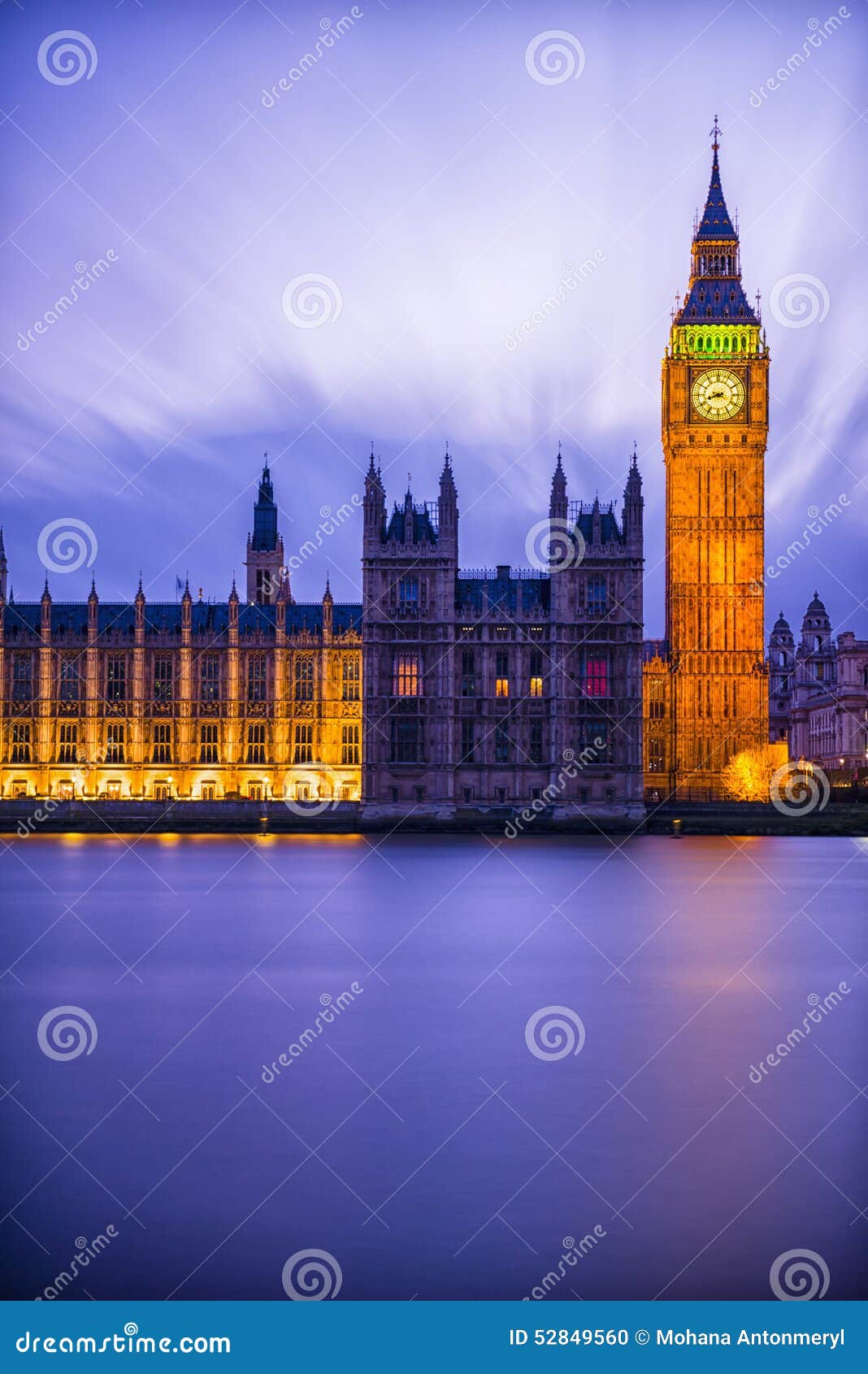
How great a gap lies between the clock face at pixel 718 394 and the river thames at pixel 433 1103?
232ft

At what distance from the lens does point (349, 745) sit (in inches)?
3482

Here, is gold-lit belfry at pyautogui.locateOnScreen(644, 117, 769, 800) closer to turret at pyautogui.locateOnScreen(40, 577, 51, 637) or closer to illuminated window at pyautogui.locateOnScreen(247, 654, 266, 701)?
illuminated window at pyautogui.locateOnScreen(247, 654, 266, 701)

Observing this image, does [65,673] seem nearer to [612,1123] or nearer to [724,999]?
[724,999]

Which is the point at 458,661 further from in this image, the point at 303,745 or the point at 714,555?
the point at 714,555

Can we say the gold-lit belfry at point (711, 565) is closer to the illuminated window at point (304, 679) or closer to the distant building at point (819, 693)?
the distant building at point (819, 693)

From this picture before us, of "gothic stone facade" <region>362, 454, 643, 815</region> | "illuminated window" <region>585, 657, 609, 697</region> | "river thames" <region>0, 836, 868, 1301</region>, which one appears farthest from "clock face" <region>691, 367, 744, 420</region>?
"river thames" <region>0, 836, 868, 1301</region>

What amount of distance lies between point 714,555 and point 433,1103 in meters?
87.4

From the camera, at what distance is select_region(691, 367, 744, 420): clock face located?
328 feet

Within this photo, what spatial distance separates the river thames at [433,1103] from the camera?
430 inches

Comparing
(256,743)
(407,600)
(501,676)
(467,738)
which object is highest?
(407,600)

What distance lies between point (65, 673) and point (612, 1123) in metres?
79.7

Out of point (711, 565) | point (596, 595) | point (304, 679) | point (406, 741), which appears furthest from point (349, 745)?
point (711, 565)

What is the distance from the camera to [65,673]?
9012 centimetres
